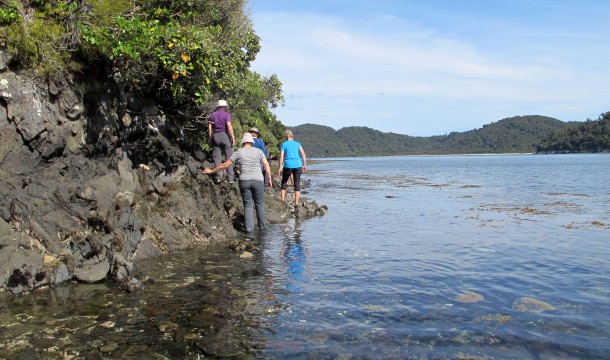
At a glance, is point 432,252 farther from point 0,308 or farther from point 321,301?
point 0,308

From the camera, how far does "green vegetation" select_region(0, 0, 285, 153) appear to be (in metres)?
10.1

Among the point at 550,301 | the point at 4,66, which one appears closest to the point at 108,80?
the point at 4,66

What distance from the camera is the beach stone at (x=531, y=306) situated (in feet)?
22.0

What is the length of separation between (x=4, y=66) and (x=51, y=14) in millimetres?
2269

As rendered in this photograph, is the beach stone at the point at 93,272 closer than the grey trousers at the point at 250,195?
Yes

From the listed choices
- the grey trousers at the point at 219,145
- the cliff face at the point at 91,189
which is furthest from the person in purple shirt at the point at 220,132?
the cliff face at the point at 91,189

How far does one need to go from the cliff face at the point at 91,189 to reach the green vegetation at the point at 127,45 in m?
0.46

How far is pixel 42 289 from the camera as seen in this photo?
24.4ft

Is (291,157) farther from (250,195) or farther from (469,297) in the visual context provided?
(469,297)

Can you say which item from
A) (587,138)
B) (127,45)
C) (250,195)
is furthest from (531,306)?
(587,138)

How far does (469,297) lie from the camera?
733 centimetres

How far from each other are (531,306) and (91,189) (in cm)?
841

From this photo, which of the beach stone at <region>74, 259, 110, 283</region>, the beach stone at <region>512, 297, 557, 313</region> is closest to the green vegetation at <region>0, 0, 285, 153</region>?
the beach stone at <region>74, 259, 110, 283</region>

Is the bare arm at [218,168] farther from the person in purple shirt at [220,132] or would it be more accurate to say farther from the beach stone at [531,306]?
the beach stone at [531,306]
